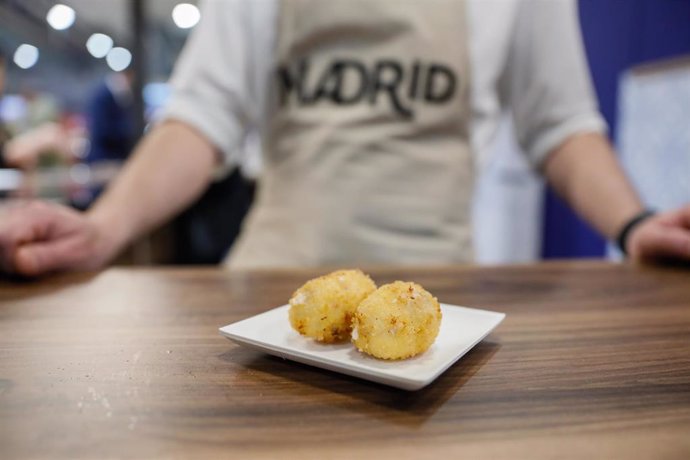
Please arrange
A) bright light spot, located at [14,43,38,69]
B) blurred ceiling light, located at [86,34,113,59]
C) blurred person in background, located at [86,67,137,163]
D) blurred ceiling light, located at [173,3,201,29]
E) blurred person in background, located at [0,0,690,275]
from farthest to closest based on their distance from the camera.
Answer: blurred ceiling light, located at [86,34,113,59] → bright light spot, located at [14,43,38,69] → blurred ceiling light, located at [173,3,201,29] → blurred person in background, located at [86,67,137,163] → blurred person in background, located at [0,0,690,275]

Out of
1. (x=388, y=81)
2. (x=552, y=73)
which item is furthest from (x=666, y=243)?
(x=388, y=81)

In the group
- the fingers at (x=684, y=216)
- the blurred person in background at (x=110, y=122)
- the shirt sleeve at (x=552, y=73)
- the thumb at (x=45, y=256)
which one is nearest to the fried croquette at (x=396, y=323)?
the thumb at (x=45, y=256)

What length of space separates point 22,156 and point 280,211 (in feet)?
9.87

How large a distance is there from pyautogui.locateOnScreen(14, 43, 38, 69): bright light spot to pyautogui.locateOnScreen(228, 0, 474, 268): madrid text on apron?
487 cm

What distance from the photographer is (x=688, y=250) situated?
3.07ft

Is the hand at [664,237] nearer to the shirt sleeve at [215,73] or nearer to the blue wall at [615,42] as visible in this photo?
the shirt sleeve at [215,73]

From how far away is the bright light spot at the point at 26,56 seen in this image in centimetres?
496

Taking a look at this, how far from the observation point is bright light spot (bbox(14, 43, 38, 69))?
16.3 ft

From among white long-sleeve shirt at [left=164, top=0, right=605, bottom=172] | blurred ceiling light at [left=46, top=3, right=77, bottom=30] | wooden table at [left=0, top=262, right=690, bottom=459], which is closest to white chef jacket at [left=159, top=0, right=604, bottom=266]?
white long-sleeve shirt at [left=164, top=0, right=605, bottom=172]

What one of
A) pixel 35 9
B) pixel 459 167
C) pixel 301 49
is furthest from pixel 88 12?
pixel 459 167

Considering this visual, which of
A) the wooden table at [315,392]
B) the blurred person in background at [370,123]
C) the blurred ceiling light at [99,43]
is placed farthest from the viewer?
the blurred ceiling light at [99,43]

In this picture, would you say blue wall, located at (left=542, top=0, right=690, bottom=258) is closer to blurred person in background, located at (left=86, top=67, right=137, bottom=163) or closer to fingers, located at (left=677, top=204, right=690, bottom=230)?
fingers, located at (left=677, top=204, right=690, bottom=230)

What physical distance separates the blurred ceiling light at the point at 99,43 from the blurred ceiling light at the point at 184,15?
101cm

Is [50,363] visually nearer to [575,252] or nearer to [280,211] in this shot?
[280,211]
